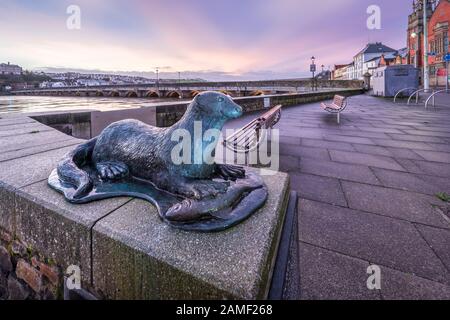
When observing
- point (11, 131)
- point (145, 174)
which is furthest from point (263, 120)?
point (11, 131)

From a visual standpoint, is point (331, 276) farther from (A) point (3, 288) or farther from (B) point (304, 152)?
(B) point (304, 152)

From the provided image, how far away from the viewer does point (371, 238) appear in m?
2.01

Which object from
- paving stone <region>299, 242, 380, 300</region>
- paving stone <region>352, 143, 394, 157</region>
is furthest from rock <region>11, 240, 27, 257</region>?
paving stone <region>352, 143, 394, 157</region>

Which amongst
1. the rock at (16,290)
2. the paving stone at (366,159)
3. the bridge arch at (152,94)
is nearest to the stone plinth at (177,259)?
the rock at (16,290)

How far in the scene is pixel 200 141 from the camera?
1749 millimetres

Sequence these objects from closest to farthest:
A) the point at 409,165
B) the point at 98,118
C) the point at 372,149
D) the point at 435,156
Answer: the point at 409,165 → the point at 435,156 → the point at 372,149 → the point at 98,118

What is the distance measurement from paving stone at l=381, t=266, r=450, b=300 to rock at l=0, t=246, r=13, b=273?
308 cm

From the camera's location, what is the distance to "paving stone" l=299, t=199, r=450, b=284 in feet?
A: 5.62

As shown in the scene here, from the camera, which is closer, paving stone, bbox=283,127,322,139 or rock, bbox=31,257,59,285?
rock, bbox=31,257,59,285

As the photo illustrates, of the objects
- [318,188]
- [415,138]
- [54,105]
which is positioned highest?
[54,105]

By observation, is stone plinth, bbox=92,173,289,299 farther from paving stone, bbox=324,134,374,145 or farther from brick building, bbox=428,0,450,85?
brick building, bbox=428,0,450,85

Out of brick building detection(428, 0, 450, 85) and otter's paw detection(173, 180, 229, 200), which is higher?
brick building detection(428, 0, 450, 85)

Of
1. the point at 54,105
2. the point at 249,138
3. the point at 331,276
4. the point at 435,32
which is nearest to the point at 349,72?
the point at 435,32

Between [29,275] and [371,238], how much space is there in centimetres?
292
